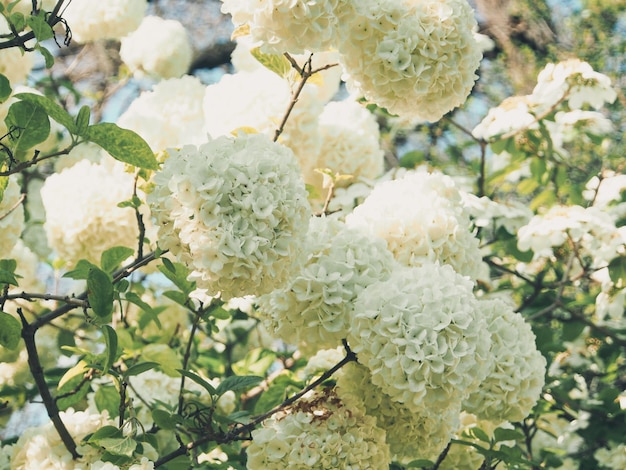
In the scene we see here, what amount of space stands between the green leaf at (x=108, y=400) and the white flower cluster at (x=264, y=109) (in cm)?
66

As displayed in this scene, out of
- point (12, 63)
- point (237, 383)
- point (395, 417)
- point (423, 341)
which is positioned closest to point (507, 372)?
point (395, 417)

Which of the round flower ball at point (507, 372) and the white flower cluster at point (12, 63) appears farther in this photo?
the white flower cluster at point (12, 63)

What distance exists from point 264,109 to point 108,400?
0.78 metres

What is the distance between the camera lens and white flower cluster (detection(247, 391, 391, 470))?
4.63 ft

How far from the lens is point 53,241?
6.63 ft

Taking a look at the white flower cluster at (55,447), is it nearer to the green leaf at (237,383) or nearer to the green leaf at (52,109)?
the green leaf at (237,383)

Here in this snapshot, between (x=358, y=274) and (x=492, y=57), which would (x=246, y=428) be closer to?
(x=358, y=274)

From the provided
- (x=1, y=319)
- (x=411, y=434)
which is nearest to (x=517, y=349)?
(x=411, y=434)

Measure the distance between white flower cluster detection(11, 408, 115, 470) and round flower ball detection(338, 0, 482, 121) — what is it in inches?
35.1

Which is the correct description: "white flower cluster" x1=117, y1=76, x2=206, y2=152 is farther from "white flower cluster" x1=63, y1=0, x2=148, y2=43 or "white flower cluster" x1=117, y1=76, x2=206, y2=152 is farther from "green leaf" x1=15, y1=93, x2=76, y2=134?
"green leaf" x1=15, y1=93, x2=76, y2=134

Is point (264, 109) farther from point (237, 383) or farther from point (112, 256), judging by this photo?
point (237, 383)

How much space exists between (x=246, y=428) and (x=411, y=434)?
0.32m

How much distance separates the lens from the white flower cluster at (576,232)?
8.11 ft

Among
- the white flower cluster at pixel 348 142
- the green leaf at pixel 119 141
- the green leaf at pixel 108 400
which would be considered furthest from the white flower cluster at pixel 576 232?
the green leaf at pixel 119 141
